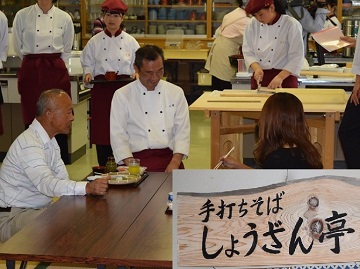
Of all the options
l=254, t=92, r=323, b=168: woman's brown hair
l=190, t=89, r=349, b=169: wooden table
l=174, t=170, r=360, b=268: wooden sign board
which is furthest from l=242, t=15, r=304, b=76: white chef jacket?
l=174, t=170, r=360, b=268: wooden sign board

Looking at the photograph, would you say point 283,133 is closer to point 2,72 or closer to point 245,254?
point 245,254

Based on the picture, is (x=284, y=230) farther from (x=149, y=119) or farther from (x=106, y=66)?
(x=106, y=66)

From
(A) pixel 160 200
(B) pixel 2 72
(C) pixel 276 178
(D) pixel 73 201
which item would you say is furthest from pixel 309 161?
(B) pixel 2 72

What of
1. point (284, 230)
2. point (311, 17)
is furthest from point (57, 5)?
point (284, 230)

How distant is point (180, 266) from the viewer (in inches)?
81.7

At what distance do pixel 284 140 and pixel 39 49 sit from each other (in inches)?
144

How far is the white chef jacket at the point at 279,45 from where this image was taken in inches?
229

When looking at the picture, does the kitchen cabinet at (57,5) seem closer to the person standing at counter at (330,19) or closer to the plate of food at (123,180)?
the person standing at counter at (330,19)

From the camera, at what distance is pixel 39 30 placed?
654 cm

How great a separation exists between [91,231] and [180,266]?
2.57ft

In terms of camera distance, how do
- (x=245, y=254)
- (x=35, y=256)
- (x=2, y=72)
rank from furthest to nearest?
(x=2, y=72), (x=35, y=256), (x=245, y=254)

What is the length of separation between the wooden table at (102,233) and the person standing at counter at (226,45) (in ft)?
17.8

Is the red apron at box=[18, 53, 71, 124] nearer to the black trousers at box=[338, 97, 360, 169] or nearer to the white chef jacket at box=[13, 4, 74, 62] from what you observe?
the white chef jacket at box=[13, 4, 74, 62]

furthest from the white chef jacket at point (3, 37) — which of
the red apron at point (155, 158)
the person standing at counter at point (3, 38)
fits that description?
the red apron at point (155, 158)
